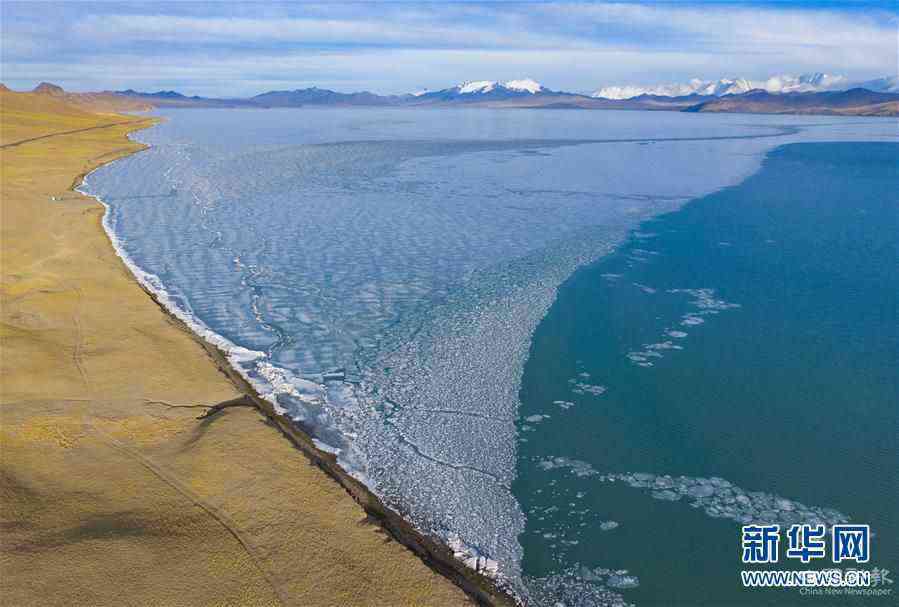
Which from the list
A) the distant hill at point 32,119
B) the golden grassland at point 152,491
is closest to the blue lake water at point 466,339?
the golden grassland at point 152,491

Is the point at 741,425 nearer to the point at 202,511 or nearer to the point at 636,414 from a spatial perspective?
the point at 636,414

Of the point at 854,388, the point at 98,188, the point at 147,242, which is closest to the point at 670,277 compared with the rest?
the point at 854,388

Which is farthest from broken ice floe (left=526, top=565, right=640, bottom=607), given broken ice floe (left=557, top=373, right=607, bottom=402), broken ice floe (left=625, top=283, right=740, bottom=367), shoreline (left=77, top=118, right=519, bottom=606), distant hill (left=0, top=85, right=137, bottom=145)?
distant hill (left=0, top=85, right=137, bottom=145)

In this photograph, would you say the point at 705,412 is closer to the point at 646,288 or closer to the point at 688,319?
the point at 688,319

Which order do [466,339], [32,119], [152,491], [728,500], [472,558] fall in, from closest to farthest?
[472,558] → [152,491] → [728,500] → [466,339] → [32,119]

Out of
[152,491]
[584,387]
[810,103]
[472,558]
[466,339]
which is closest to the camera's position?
[472,558]

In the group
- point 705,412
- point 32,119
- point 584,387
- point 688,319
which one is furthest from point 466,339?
point 32,119

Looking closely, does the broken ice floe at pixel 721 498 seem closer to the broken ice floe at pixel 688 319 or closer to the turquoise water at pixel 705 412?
the turquoise water at pixel 705 412

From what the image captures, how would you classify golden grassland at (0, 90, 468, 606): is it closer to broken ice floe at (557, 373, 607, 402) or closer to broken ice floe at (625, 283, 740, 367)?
broken ice floe at (557, 373, 607, 402)
